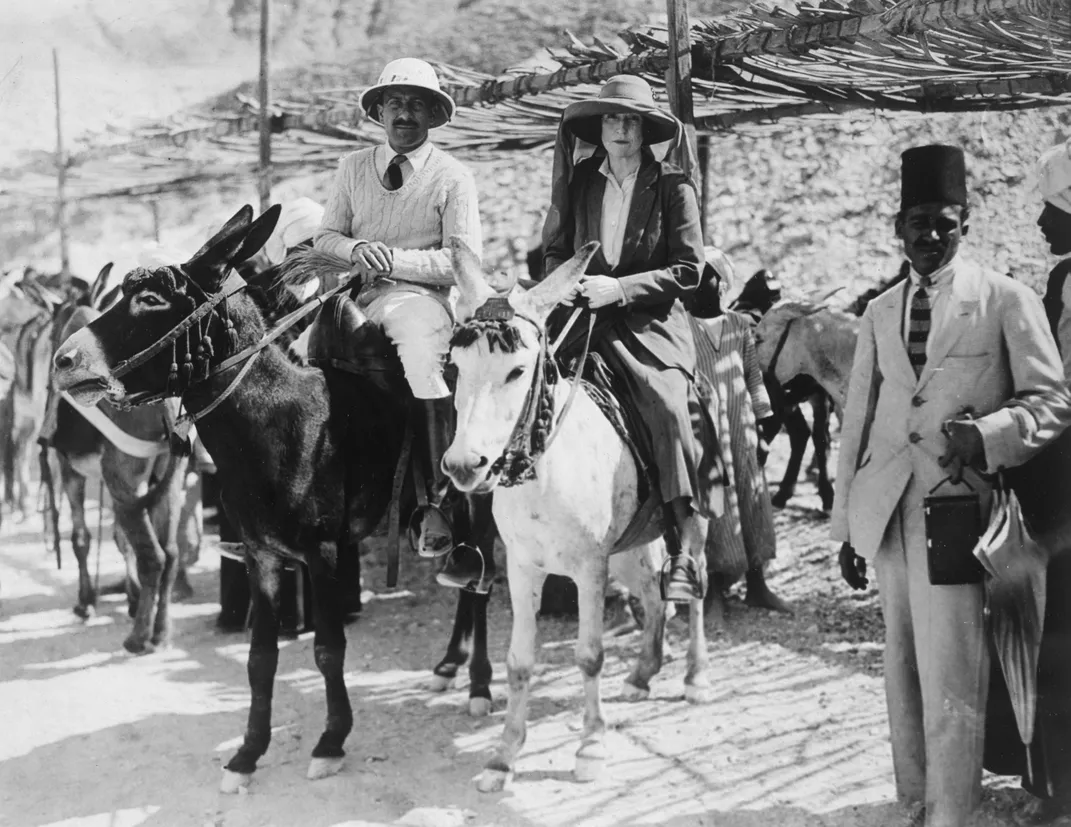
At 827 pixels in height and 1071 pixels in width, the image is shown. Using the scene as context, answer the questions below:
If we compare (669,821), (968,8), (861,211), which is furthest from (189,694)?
(861,211)

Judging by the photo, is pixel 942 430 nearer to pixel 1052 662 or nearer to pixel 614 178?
pixel 1052 662

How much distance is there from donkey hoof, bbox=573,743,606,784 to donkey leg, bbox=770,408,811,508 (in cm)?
525

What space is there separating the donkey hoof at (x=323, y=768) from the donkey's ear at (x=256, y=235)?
222 cm

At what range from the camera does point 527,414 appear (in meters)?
4.14

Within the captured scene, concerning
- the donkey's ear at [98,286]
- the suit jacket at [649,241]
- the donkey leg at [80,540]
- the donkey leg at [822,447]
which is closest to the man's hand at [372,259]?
the suit jacket at [649,241]

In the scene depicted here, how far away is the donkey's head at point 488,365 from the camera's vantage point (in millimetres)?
3861

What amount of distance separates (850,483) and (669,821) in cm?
150

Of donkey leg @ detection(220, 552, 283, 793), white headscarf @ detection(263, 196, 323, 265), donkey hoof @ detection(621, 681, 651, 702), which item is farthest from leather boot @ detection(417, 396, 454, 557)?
white headscarf @ detection(263, 196, 323, 265)

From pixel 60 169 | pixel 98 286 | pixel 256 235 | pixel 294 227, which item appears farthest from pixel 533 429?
pixel 60 169

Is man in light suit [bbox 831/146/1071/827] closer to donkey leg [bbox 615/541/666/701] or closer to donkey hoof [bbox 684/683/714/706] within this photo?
donkey hoof [bbox 684/683/714/706]

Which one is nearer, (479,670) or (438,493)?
A: (438,493)

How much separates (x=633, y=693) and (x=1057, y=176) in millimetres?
3268

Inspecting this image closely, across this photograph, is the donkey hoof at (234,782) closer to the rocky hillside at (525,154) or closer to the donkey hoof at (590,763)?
the donkey hoof at (590,763)

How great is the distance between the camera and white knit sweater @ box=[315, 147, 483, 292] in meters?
5.26
